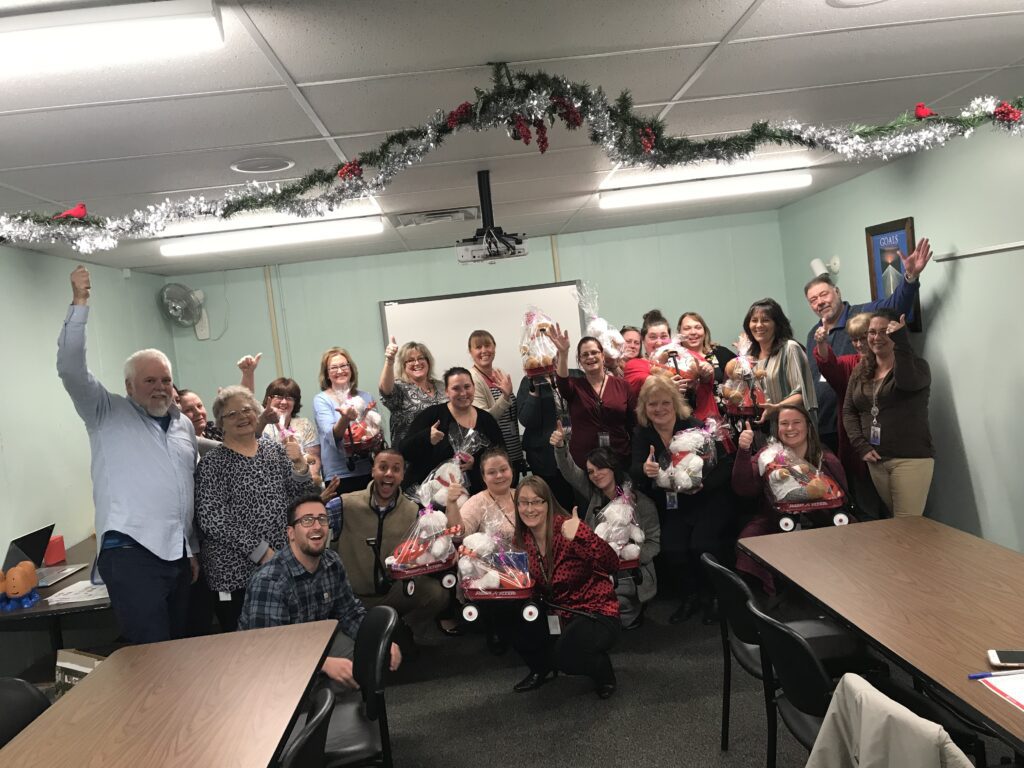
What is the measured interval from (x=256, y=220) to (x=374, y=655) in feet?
10.9

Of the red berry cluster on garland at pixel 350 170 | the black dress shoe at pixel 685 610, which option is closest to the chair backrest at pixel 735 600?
the black dress shoe at pixel 685 610

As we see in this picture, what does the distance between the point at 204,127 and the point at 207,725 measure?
2.05m

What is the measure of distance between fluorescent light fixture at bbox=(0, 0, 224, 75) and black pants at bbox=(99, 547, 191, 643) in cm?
182

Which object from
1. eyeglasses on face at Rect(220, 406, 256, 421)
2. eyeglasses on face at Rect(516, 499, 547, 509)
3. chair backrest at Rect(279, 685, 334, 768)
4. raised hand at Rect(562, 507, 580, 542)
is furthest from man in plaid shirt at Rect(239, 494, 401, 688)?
raised hand at Rect(562, 507, 580, 542)

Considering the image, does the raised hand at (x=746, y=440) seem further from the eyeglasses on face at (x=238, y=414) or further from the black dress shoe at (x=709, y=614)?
the eyeglasses on face at (x=238, y=414)

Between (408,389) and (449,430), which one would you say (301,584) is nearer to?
(449,430)

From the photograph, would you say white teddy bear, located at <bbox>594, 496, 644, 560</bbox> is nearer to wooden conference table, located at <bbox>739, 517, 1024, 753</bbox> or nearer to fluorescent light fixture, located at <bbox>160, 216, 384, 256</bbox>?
wooden conference table, located at <bbox>739, 517, 1024, 753</bbox>

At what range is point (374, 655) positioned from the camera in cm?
249

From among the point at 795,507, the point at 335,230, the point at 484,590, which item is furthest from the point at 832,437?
the point at 335,230

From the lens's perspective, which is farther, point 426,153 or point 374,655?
point 426,153

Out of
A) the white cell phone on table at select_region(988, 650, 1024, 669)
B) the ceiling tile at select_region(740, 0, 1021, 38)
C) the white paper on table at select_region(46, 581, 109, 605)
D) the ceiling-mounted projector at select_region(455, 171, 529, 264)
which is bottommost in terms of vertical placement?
the white paper on table at select_region(46, 581, 109, 605)

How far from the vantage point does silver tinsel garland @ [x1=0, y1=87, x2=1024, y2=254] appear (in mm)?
2719

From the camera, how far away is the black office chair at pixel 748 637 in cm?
259

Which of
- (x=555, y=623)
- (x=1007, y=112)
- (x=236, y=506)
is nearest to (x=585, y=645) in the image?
(x=555, y=623)
